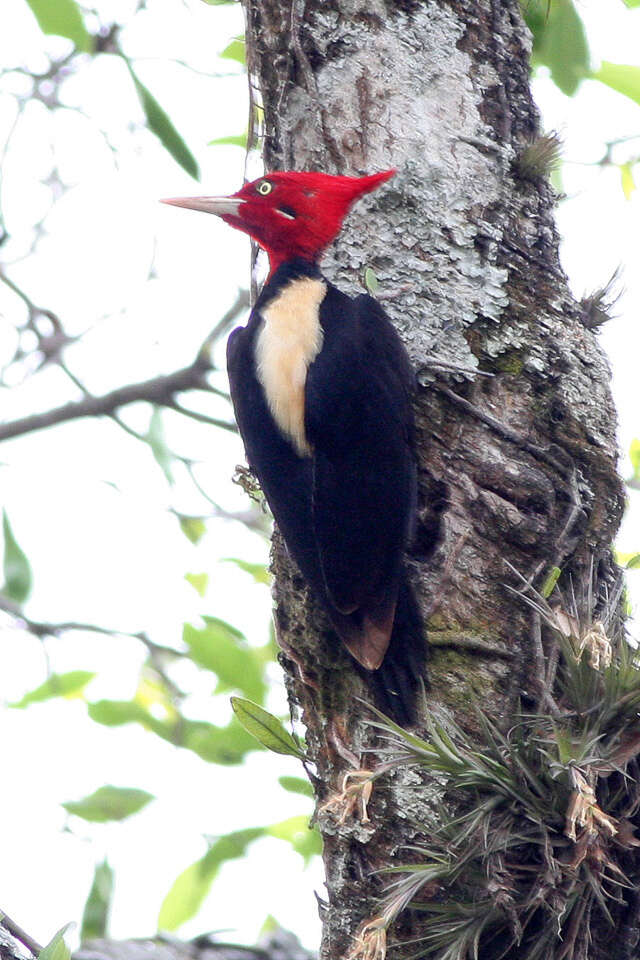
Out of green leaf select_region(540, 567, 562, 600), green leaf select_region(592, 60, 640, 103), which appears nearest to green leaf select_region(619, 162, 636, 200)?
green leaf select_region(592, 60, 640, 103)

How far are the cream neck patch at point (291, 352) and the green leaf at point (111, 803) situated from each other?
1.30 m

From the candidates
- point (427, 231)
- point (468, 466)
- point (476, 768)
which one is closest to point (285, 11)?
point (427, 231)

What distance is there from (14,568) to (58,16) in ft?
5.29

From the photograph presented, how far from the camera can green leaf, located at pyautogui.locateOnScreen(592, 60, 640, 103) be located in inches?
113

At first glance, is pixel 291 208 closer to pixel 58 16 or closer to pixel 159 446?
pixel 58 16

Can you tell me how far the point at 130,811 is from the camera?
10.1 feet

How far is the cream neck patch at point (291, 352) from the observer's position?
227 centimetres

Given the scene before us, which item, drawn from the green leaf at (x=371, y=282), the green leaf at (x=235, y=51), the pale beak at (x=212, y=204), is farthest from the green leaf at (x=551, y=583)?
the green leaf at (x=235, y=51)

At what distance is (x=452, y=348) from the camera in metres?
2.26

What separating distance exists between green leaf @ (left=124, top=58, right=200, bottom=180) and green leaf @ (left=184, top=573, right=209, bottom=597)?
122 cm

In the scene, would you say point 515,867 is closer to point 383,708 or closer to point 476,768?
point 476,768

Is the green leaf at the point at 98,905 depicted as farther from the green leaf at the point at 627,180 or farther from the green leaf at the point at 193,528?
the green leaf at the point at 627,180

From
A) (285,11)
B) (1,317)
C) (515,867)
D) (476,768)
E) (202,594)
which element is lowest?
(515,867)

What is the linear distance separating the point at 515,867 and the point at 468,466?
2.40 ft
